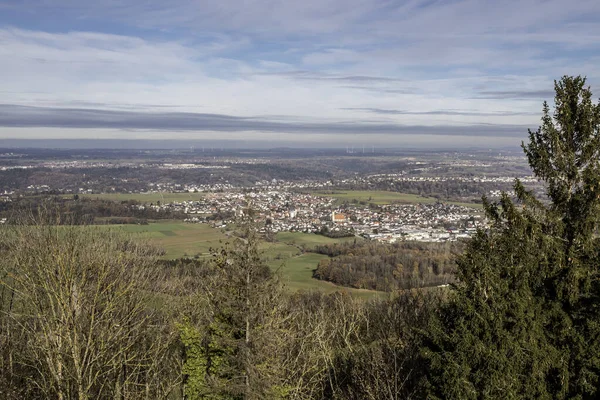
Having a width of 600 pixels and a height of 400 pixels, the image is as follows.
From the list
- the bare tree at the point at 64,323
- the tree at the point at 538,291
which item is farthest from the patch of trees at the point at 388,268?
the bare tree at the point at 64,323

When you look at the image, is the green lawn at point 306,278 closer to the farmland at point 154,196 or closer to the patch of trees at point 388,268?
the patch of trees at point 388,268

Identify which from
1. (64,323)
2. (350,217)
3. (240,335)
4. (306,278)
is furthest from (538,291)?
(350,217)

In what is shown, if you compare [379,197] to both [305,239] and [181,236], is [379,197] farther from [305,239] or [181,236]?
[181,236]

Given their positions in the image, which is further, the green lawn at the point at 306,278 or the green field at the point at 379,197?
the green field at the point at 379,197

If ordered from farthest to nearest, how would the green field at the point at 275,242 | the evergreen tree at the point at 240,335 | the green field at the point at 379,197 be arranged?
the green field at the point at 379,197, the green field at the point at 275,242, the evergreen tree at the point at 240,335

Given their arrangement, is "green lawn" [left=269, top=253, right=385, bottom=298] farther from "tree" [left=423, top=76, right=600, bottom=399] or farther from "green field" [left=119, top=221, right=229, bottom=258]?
"tree" [left=423, top=76, right=600, bottom=399]

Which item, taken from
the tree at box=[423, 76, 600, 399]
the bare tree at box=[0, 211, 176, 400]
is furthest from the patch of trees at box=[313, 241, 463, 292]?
the bare tree at box=[0, 211, 176, 400]
